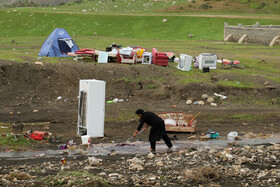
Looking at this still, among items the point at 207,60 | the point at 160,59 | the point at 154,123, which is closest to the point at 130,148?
the point at 154,123

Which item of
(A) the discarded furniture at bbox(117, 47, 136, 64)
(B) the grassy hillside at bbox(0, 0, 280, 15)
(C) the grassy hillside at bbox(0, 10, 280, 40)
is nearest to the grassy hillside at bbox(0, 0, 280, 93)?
(C) the grassy hillside at bbox(0, 10, 280, 40)

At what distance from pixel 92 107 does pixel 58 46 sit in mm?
16317

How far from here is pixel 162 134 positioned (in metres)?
17.5

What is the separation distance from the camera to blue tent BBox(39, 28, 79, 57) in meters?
35.1

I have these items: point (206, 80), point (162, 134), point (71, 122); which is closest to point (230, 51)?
point (206, 80)

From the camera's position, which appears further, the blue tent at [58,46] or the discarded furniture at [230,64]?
the blue tent at [58,46]

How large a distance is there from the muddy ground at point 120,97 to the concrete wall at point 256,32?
2033 cm

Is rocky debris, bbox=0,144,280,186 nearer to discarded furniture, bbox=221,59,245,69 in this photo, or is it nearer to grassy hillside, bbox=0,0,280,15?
discarded furniture, bbox=221,59,245,69

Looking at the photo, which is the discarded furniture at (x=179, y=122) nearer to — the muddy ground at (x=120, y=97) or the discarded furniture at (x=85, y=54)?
the muddy ground at (x=120, y=97)

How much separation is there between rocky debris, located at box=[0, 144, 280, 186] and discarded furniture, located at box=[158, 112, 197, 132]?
371cm

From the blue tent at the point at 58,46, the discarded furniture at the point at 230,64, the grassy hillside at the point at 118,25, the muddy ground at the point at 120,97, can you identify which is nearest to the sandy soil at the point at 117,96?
the muddy ground at the point at 120,97

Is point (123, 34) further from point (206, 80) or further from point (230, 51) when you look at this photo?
point (206, 80)

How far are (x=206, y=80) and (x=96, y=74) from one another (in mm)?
6170

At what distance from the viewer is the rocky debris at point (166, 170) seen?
13.5m
